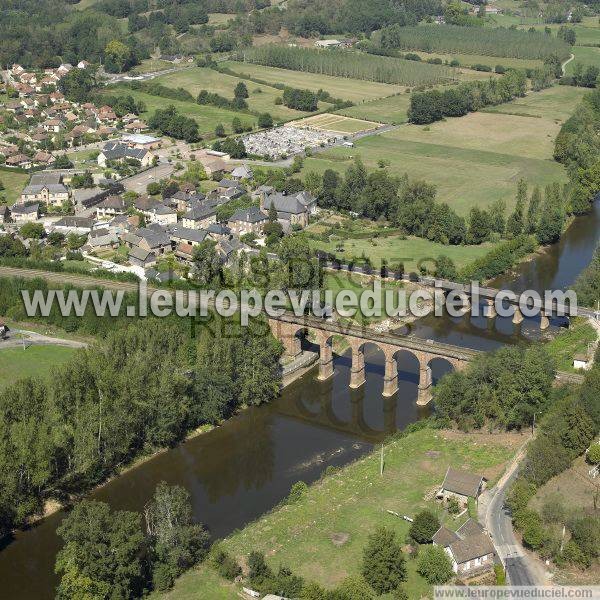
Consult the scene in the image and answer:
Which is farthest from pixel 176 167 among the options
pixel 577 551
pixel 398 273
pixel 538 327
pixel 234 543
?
pixel 577 551

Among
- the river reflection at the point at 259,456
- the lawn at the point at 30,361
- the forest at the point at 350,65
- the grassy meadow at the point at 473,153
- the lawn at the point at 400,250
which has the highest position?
the forest at the point at 350,65

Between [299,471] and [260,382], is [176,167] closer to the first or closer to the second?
[260,382]

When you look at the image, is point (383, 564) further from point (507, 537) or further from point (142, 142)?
point (142, 142)

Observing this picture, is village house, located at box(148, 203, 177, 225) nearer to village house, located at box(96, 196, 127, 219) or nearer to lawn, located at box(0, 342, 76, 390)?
village house, located at box(96, 196, 127, 219)

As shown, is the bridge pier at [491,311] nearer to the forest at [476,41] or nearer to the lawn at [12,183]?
the lawn at [12,183]

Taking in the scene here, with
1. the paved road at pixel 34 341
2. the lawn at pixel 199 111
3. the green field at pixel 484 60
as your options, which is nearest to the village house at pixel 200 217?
the paved road at pixel 34 341

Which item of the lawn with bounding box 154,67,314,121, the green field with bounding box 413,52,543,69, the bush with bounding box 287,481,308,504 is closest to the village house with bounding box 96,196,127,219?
the lawn with bounding box 154,67,314,121
